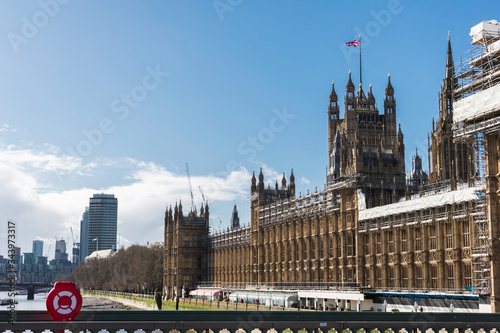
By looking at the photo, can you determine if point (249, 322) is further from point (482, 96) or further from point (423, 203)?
point (423, 203)

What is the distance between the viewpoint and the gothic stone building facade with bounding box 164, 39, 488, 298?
7219 cm

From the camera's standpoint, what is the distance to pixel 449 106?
135 m

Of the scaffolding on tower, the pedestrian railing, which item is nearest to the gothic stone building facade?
the scaffolding on tower

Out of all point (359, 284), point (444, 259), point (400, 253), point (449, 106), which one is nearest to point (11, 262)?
point (444, 259)

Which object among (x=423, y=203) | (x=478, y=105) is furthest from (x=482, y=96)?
(x=423, y=203)

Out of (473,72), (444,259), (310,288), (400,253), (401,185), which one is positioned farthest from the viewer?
(310,288)

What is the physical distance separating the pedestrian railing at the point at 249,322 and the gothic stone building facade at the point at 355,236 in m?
38.2

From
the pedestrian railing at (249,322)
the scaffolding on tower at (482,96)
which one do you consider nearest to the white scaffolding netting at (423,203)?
the scaffolding on tower at (482,96)

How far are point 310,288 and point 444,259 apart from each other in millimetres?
33821

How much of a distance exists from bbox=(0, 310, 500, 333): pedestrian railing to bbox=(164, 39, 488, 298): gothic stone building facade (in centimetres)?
3821

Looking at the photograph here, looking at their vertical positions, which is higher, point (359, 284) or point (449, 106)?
point (449, 106)

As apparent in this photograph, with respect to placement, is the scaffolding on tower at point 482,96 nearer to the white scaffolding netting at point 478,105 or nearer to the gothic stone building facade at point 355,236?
the white scaffolding netting at point 478,105

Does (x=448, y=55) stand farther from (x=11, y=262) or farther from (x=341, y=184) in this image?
(x=11, y=262)

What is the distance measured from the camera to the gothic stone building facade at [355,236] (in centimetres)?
7219
